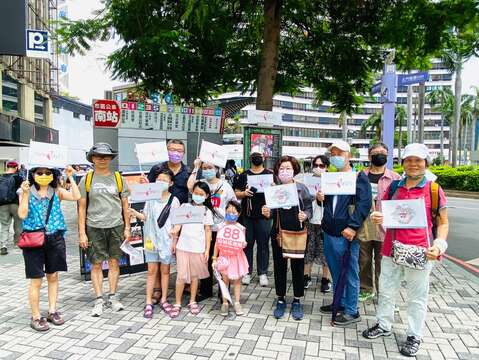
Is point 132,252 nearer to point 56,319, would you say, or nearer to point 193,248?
point 193,248

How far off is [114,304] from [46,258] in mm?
1014

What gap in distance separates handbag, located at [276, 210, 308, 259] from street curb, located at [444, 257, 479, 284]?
11.5ft

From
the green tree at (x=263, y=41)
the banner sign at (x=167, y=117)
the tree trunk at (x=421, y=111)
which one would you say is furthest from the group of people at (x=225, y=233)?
the tree trunk at (x=421, y=111)

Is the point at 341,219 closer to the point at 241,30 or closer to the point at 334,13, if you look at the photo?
the point at 334,13

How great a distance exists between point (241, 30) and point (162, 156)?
20.7 ft

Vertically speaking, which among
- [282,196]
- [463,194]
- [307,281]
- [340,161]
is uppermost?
[340,161]

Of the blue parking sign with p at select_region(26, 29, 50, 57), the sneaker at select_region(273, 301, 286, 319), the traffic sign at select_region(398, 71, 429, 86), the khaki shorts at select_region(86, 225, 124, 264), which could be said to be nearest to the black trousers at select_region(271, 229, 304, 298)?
the sneaker at select_region(273, 301, 286, 319)

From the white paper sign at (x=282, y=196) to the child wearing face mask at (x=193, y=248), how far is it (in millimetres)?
826

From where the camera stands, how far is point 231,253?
4.54m

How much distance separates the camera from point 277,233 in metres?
4.43

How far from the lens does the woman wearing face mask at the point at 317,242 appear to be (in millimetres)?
5332

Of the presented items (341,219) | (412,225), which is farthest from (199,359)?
(412,225)

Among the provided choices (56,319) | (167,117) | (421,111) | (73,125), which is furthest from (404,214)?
(73,125)

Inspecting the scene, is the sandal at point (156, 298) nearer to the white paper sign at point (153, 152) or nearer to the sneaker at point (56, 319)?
the sneaker at point (56, 319)
